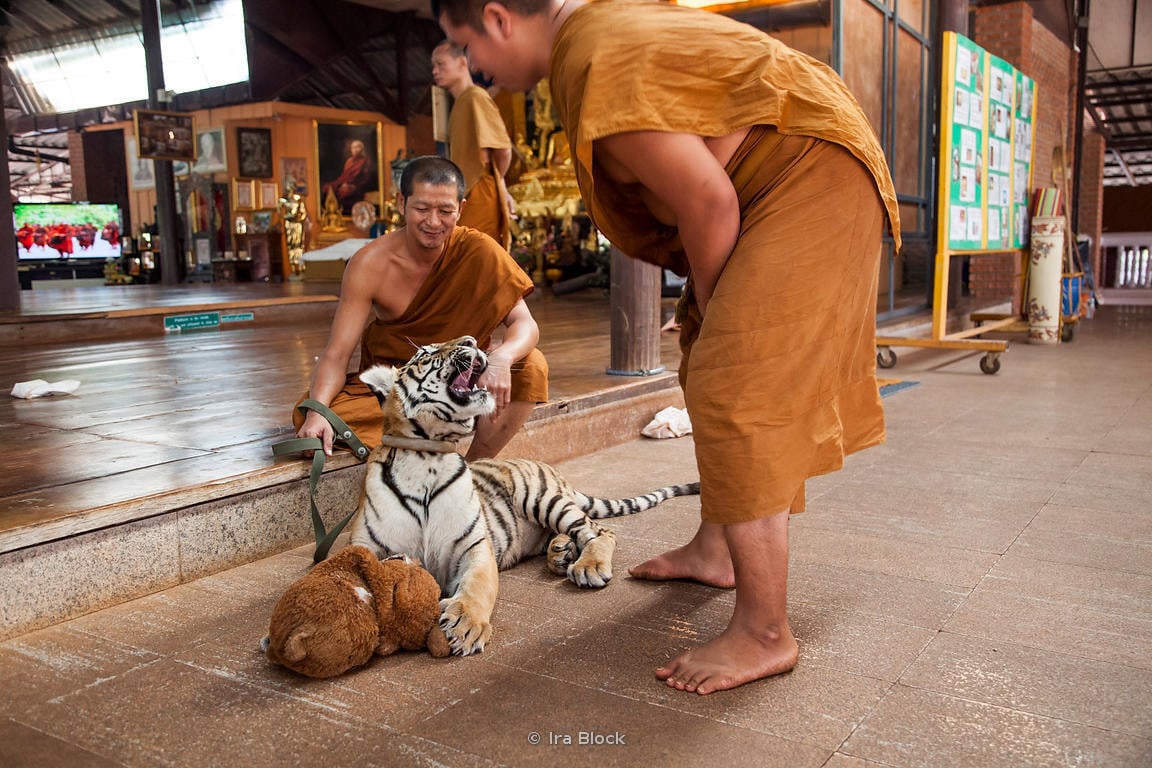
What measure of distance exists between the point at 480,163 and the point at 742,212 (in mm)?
2670

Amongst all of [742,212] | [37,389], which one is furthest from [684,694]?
[37,389]

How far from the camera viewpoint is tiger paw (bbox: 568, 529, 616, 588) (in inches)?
92.1

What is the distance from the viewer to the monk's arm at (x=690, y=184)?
5.45 ft

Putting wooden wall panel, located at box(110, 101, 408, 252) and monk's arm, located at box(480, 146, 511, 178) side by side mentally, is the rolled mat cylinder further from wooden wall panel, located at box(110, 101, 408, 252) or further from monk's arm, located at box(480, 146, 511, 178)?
wooden wall panel, located at box(110, 101, 408, 252)

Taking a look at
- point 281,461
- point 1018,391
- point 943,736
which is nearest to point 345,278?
point 281,461

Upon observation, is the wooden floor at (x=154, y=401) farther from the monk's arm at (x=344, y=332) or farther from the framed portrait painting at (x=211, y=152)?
→ the framed portrait painting at (x=211, y=152)

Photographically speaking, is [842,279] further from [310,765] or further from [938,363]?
[938,363]

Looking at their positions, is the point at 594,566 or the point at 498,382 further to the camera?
the point at 498,382

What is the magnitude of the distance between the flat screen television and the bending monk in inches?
713

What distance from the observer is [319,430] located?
271cm

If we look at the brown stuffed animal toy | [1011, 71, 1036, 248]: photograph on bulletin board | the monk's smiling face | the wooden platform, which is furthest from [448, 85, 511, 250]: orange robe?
[1011, 71, 1036, 248]: photograph on bulletin board

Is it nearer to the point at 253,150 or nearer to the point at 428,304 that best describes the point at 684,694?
the point at 428,304

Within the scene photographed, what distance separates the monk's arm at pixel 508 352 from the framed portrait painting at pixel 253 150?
15355 millimetres

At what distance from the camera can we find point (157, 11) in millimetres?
14305
